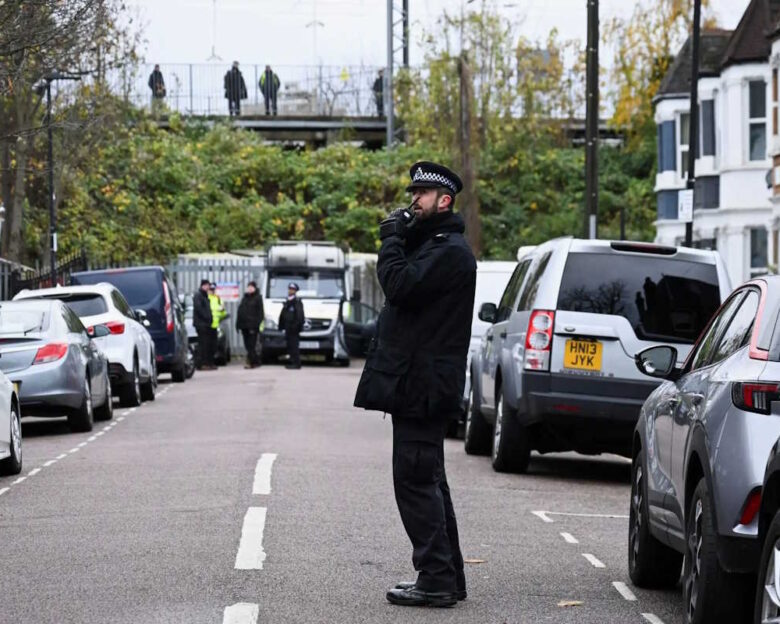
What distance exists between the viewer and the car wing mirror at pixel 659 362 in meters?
8.98

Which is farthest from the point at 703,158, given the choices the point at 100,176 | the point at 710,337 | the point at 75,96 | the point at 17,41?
the point at 710,337

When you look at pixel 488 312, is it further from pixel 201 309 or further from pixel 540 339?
pixel 201 309

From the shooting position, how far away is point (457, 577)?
8.74 meters

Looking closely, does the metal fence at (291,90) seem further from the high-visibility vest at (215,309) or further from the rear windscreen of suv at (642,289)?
the rear windscreen of suv at (642,289)

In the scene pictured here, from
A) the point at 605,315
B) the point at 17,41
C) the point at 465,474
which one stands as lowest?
the point at 465,474

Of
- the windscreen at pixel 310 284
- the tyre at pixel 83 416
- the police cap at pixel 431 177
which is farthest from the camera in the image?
the windscreen at pixel 310 284

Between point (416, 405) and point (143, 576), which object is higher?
point (416, 405)

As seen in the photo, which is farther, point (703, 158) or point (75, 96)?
point (75, 96)

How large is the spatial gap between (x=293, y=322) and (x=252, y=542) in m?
29.0

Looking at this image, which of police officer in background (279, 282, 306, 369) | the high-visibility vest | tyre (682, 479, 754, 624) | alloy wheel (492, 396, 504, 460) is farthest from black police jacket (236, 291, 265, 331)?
tyre (682, 479, 754, 624)

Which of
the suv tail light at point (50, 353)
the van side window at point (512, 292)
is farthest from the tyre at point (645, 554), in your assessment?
the suv tail light at point (50, 353)

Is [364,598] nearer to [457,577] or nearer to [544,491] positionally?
[457,577]

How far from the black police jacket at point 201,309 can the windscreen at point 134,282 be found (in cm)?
647

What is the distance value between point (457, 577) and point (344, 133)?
188 ft
